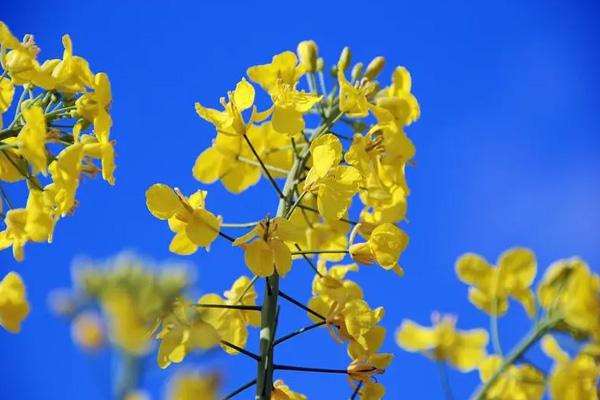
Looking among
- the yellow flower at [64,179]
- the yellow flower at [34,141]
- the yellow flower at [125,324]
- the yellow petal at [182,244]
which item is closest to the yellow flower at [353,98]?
the yellow petal at [182,244]

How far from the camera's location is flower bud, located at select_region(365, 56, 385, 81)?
3.16m

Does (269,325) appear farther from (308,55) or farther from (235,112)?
(308,55)

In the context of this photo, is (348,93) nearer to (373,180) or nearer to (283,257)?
(373,180)

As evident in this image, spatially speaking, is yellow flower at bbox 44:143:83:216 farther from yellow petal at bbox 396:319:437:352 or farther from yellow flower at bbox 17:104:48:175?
yellow petal at bbox 396:319:437:352

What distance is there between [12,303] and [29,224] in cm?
21

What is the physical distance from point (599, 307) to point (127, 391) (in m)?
1.97

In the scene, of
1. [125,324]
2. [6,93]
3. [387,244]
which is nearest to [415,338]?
[387,244]

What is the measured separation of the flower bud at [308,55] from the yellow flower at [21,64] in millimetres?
1082

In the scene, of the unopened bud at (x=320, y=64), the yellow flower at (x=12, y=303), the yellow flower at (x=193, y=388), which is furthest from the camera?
the unopened bud at (x=320, y=64)

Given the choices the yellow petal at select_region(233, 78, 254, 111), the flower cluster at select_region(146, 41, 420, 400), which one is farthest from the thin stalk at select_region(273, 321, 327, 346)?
the yellow petal at select_region(233, 78, 254, 111)

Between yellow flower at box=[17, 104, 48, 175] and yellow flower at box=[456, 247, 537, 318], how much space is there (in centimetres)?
151

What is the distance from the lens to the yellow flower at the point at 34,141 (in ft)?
7.02

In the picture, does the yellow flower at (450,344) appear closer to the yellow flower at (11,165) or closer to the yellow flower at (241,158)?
the yellow flower at (241,158)

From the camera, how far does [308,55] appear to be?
123 inches
